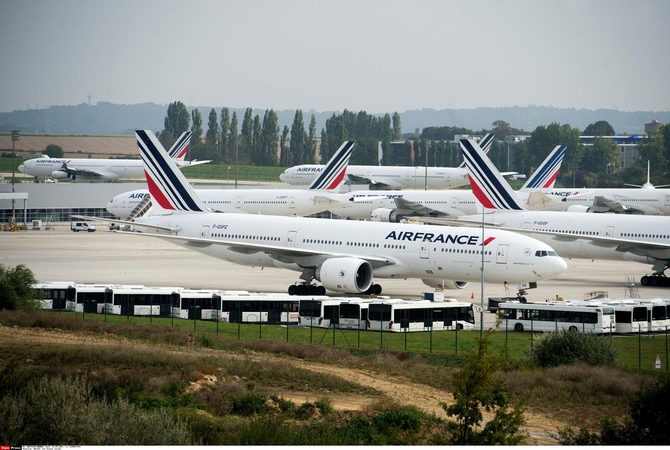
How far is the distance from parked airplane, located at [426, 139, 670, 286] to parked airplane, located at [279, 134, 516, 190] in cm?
7573

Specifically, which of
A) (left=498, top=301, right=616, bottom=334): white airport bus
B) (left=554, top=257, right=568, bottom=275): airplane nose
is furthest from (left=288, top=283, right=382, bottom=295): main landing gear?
(left=554, top=257, right=568, bottom=275): airplane nose

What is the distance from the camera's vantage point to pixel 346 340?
43.6m

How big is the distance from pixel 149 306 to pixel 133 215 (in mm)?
52481

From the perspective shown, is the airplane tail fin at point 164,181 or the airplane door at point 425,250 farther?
the airplane tail fin at point 164,181

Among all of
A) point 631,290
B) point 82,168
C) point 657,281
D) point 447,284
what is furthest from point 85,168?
point 631,290

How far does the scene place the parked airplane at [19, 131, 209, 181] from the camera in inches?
6112

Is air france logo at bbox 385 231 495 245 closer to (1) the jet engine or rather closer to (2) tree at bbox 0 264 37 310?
(2) tree at bbox 0 264 37 310

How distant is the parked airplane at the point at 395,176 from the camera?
5930 inches

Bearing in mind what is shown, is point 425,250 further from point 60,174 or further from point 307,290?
point 60,174

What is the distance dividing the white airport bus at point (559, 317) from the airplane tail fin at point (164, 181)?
25.7 m

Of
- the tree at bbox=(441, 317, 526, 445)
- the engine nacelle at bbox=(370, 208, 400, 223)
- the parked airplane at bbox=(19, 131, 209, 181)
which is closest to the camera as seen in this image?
the tree at bbox=(441, 317, 526, 445)

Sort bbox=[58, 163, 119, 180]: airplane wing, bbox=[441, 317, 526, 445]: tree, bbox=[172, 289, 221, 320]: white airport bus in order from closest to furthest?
bbox=[441, 317, 526, 445]: tree
bbox=[172, 289, 221, 320]: white airport bus
bbox=[58, 163, 119, 180]: airplane wing

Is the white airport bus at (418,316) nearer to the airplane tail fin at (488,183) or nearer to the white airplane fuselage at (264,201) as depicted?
the airplane tail fin at (488,183)

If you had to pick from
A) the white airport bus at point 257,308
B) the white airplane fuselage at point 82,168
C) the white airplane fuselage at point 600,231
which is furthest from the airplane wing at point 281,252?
the white airplane fuselage at point 82,168
